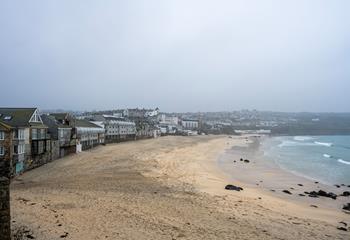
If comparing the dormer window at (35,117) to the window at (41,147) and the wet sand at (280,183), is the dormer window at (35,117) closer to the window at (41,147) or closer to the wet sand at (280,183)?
the window at (41,147)

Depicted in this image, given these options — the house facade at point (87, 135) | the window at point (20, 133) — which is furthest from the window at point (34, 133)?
the house facade at point (87, 135)

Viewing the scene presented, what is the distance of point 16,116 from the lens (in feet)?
91.7

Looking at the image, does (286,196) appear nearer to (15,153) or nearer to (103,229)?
(103,229)

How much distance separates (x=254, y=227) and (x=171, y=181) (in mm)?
10625

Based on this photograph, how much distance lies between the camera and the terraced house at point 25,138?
24.3m

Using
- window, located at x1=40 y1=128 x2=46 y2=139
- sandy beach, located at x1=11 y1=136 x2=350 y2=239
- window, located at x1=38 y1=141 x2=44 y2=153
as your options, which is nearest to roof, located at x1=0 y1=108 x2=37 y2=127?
window, located at x1=40 y1=128 x2=46 y2=139

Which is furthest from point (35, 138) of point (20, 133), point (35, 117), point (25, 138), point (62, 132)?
point (62, 132)

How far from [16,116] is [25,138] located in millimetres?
2639

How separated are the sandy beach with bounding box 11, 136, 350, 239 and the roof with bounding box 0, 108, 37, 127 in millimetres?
4126

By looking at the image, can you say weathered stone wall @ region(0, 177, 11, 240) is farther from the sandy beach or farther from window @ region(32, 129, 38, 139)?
window @ region(32, 129, 38, 139)

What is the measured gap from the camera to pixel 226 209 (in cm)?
1573

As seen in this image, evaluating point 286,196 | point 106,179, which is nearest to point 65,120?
point 106,179

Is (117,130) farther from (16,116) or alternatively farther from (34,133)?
(16,116)

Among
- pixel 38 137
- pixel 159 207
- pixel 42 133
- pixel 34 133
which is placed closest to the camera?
pixel 159 207
